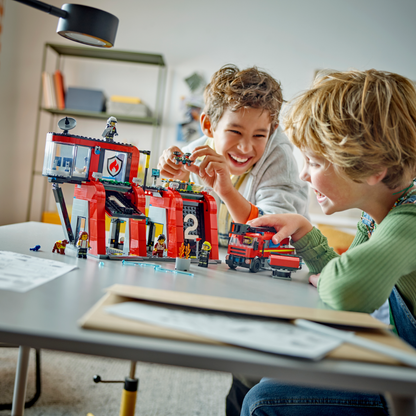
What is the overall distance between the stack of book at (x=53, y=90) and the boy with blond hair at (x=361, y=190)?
2395mm

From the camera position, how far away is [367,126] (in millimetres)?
708

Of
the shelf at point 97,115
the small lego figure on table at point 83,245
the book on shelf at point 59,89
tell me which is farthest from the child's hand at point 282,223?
the book on shelf at point 59,89

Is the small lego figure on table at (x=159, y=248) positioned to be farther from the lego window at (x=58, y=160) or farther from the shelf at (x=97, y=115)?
the shelf at (x=97, y=115)

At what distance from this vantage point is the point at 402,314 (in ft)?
2.30

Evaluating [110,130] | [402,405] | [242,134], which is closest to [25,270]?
[110,130]

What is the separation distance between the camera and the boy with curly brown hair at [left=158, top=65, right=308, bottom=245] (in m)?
1.13

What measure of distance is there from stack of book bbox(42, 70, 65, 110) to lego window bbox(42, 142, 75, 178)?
7.38ft

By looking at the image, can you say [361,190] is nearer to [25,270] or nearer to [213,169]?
[213,169]

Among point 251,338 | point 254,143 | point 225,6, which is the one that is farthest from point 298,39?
point 251,338

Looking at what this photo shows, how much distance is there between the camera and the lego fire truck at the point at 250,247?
2.81 feet

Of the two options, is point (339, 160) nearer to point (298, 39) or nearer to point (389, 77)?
point (389, 77)

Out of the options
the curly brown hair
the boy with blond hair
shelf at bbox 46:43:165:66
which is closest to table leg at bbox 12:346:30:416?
the boy with blond hair

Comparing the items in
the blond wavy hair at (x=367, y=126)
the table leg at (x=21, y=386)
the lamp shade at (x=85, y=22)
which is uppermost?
the lamp shade at (x=85, y=22)

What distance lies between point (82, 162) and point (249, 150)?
2.03 ft
